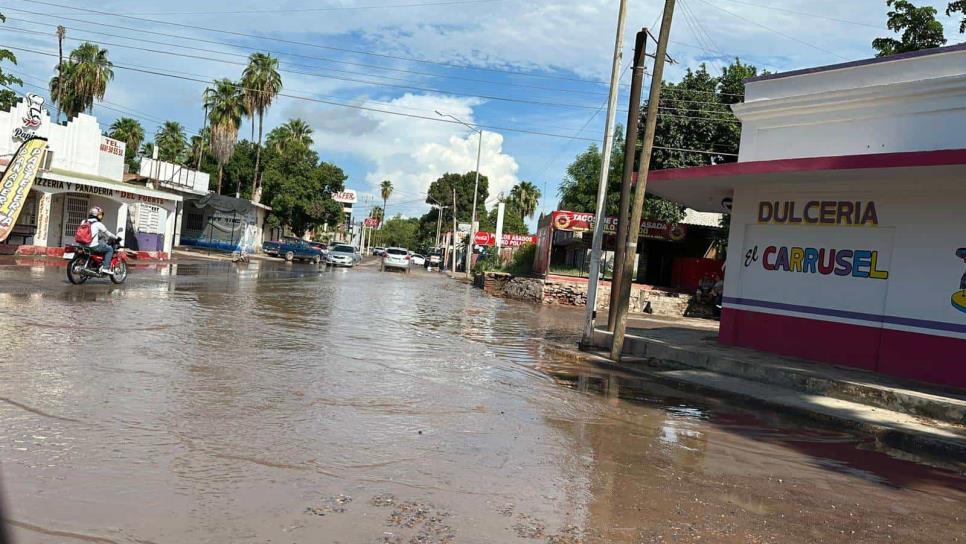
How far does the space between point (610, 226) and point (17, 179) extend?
22.6 meters

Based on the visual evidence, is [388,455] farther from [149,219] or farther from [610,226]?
[149,219]

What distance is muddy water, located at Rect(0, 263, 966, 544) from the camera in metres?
4.45

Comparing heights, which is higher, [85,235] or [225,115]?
[225,115]

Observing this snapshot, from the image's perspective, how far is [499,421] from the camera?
751 centimetres

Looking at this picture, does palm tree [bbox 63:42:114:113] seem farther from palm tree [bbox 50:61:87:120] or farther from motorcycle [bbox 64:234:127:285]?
motorcycle [bbox 64:234:127:285]

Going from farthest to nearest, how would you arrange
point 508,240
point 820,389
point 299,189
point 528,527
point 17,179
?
point 299,189, point 508,240, point 17,179, point 820,389, point 528,527

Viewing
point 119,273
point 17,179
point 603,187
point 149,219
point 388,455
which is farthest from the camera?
point 149,219

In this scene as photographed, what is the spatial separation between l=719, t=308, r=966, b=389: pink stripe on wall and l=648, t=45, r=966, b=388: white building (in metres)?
0.02

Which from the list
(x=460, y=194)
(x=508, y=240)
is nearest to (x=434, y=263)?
(x=460, y=194)


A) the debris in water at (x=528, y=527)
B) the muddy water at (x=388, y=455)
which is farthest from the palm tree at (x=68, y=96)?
the debris in water at (x=528, y=527)

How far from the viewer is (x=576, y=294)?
30000 mm

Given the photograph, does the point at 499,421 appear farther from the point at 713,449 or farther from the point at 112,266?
the point at 112,266

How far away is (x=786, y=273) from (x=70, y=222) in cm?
2830

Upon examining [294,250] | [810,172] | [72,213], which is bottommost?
[294,250]
